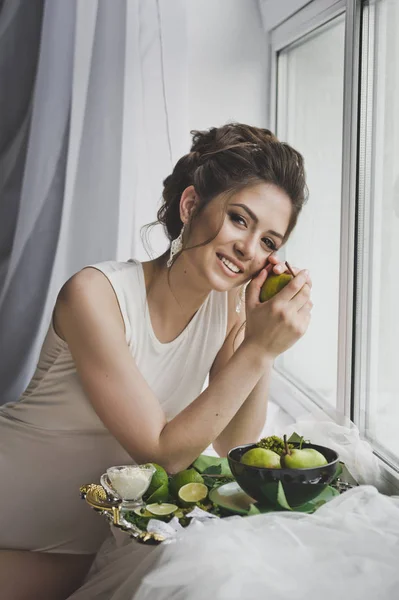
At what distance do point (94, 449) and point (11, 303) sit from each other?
90 cm

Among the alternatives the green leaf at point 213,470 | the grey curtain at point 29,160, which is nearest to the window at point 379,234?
the green leaf at point 213,470

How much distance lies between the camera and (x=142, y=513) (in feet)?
4.33

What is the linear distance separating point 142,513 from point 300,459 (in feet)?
0.91

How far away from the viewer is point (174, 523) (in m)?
1.26

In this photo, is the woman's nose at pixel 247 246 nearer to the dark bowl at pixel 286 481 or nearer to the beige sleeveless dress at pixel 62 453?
the beige sleeveless dress at pixel 62 453

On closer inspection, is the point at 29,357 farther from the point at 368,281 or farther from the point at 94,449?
the point at 368,281

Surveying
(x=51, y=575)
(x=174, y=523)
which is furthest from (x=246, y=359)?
(x=51, y=575)

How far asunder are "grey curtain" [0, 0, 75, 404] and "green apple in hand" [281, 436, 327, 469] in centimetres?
125

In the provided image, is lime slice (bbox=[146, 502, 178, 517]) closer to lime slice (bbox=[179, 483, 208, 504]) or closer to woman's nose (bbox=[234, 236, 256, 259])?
lime slice (bbox=[179, 483, 208, 504])

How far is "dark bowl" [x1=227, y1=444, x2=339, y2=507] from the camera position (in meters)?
1.30

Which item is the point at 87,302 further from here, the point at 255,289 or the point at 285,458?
the point at 285,458

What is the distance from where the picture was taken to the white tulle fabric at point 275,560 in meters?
1.05

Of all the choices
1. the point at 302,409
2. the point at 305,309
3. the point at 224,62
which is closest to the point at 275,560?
the point at 305,309

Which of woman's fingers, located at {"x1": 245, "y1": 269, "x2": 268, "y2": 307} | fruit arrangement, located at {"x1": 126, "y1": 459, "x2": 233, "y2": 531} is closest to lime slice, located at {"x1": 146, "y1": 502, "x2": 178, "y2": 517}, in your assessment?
fruit arrangement, located at {"x1": 126, "y1": 459, "x2": 233, "y2": 531}
